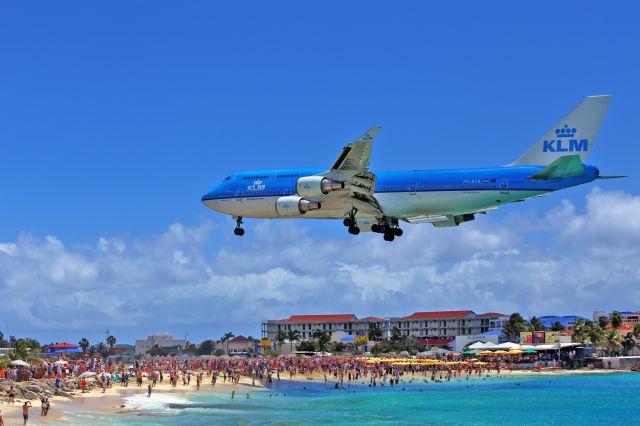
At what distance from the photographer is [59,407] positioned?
49719mm

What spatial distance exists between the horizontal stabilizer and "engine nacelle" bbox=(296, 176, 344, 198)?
36.1 feet

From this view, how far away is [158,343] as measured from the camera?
179125 mm

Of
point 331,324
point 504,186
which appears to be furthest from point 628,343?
point 504,186

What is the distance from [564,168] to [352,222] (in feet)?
41.4

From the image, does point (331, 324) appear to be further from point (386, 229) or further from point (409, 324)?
point (386, 229)

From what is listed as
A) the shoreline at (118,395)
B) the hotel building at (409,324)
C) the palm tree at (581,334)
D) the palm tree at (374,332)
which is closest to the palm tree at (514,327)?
the hotel building at (409,324)

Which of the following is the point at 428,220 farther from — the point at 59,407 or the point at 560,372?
the point at 560,372

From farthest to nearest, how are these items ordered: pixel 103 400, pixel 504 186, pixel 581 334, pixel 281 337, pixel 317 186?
pixel 281 337
pixel 581 334
pixel 103 400
pixel 504 186
pixel 317 186

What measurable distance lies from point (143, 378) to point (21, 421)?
3671 cm

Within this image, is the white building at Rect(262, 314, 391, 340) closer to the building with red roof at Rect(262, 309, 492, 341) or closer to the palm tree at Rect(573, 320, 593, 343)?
the building with red roof at Rect(262, 309, 492, 341)

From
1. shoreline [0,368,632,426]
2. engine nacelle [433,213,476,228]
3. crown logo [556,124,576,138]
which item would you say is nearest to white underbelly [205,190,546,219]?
engine nacelle [433,213,476,228]

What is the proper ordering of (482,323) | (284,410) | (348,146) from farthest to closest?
(482,323) < (284,410) < (348,146)

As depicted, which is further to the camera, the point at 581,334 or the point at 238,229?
the point at 581,334

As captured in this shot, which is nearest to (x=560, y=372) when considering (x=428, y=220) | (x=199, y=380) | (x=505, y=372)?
(x=505, y=372)
